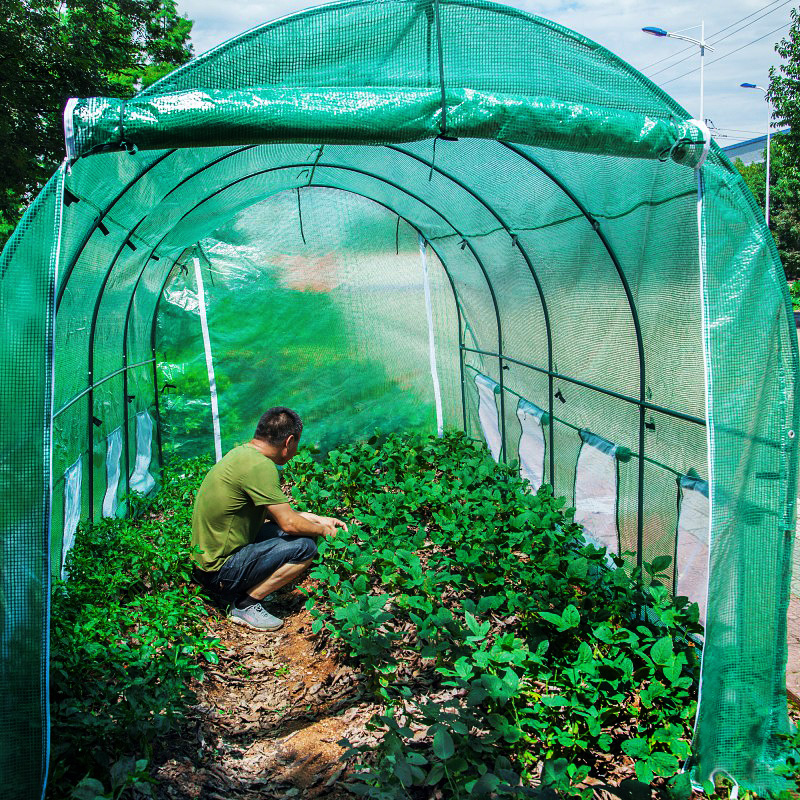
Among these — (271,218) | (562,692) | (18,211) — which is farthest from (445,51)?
(18,211)

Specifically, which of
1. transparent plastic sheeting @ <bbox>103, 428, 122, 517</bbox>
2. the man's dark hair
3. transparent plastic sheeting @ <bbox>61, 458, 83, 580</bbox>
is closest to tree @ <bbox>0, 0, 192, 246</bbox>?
transparent plastic sheeting @ <bbox>103, 428, 122, 517</bbox>

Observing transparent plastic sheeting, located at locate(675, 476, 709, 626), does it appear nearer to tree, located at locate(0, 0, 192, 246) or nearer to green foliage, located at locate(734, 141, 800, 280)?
tree, located at locate(0, 0, 192, 246)

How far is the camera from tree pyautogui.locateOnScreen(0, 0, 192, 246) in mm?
9375

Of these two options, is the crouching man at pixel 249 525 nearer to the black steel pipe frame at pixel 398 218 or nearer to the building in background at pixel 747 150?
the black steel pipe frame at pixel 398 218

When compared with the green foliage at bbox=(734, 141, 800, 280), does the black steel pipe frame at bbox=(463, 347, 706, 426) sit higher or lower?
lower

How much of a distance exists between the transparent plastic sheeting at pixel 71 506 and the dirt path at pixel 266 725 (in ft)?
3.35

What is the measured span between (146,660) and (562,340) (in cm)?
350

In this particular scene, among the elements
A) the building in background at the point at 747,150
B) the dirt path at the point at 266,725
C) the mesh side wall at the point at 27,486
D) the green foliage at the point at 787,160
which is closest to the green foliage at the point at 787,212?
the green foliage at the point at 787,160

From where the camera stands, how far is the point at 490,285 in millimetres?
6445

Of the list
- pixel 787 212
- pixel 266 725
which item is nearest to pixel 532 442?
pixel 266 725

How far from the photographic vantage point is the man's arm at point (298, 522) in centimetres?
429

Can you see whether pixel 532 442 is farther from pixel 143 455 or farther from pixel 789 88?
pixel 789 88

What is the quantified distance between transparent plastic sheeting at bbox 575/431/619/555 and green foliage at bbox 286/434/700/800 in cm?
33

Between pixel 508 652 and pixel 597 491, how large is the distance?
88.0 inches
